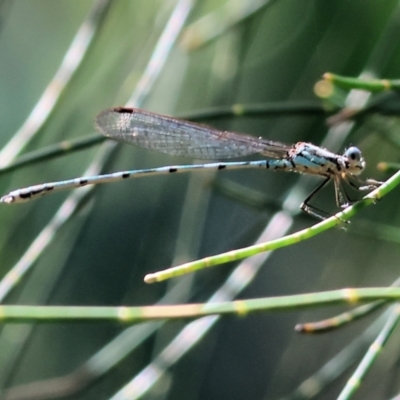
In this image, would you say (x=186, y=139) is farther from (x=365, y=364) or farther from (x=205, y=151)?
(x=365, y=364)

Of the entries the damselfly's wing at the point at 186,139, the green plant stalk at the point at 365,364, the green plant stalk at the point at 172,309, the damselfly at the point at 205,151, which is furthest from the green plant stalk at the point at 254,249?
the damselfly's wing at the point at 186,139

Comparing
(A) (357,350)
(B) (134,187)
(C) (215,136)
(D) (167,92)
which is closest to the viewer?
(A) (357,350)

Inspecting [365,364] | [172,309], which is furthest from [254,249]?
[365,364]

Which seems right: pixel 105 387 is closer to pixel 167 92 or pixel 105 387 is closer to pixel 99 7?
pixel 167 92

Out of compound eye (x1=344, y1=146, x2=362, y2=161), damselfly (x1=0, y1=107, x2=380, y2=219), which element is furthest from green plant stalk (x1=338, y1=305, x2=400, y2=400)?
Answer: compound eye (x1=344, y1=146, x2=362, y2=161)

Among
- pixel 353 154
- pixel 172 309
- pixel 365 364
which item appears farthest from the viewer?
pixel 353 154

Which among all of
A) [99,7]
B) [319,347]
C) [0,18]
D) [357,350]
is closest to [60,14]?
[0,18]

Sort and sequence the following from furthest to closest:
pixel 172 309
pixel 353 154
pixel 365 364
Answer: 1. pixel 353 154
2. pixel 365 364
3. pixel 172 309

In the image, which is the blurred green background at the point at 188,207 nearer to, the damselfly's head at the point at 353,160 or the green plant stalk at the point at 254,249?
the damselfly's head at the point at 353,160
